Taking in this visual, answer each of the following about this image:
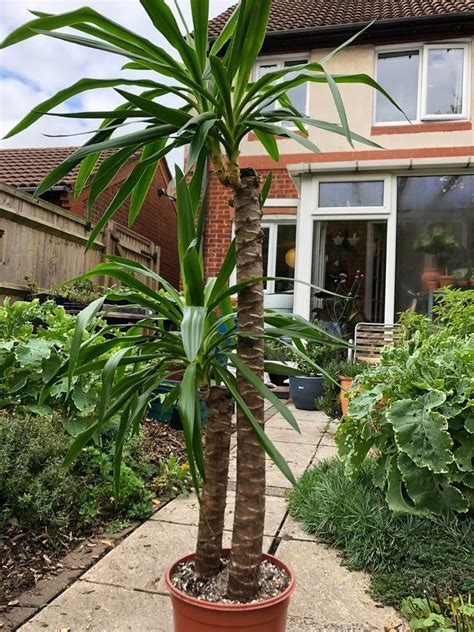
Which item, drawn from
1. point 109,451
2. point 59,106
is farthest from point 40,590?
point 59,106

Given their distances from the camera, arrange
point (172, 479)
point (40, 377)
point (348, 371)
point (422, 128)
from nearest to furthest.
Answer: point (40, 377)
point (172, 479)
point (348, 371)
point (422, 128)

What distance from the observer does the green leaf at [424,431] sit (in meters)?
2.03

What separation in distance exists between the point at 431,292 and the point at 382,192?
1455 mm

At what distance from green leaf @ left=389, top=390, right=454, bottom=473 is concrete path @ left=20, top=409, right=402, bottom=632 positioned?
0.54m

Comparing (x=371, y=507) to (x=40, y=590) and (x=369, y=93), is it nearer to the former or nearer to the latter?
(x=40, y=590)

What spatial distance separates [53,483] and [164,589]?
2.39 feet

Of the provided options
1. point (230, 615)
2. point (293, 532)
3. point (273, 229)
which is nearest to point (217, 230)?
point (273, 229)

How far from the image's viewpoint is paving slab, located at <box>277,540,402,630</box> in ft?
5.95

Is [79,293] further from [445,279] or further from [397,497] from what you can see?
[397,497]

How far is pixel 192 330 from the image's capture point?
3.94 feet

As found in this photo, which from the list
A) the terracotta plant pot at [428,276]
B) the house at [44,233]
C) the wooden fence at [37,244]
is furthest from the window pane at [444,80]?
the wooden fence at [37,244]

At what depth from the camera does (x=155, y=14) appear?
4.42 ft

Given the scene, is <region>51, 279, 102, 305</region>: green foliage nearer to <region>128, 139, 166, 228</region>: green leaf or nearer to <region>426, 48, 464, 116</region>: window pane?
<region>128, 139, 166, 228</region>: green leaf

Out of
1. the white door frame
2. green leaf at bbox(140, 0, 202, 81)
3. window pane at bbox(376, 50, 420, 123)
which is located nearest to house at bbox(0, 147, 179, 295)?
green leaf at bbox(140, 0, 202, 81)
